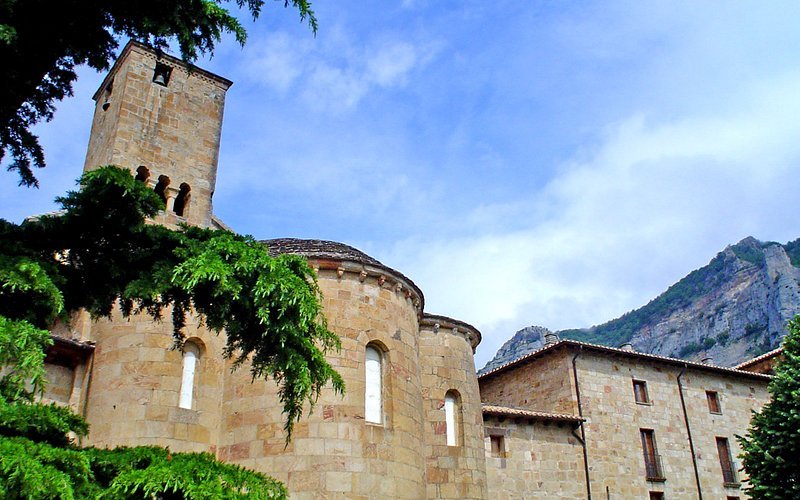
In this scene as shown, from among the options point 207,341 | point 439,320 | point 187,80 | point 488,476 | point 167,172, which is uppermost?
point 187,80

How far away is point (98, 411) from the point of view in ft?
41.8

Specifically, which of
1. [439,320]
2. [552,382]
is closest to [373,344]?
[439,320]

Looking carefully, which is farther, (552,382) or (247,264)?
(552,382)

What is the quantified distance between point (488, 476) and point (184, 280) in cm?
1424

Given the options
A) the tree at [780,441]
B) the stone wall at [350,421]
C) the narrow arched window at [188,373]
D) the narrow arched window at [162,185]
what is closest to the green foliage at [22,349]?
the stone wall at [350,421]

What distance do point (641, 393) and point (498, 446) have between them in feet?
24.8

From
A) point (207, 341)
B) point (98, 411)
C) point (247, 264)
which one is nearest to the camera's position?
point (247, 264)

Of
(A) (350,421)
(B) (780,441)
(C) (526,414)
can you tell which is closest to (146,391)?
(A) (350,421)

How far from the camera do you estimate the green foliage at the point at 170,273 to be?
6246mm

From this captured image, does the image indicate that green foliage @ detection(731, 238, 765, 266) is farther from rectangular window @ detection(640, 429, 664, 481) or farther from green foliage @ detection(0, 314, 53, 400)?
green foliage @ detection(0, 314, 53, 400)

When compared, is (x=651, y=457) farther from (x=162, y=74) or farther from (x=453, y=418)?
(x=162, y=74)

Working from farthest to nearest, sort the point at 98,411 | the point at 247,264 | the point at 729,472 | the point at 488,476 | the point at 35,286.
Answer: the point at 729,472 < the point at 488,476 < the point at 98,411 < the point at 247,264 < the point at 35,286

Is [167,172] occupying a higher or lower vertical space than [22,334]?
higher

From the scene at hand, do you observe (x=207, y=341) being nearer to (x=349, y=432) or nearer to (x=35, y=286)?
(x=349, y=432)
